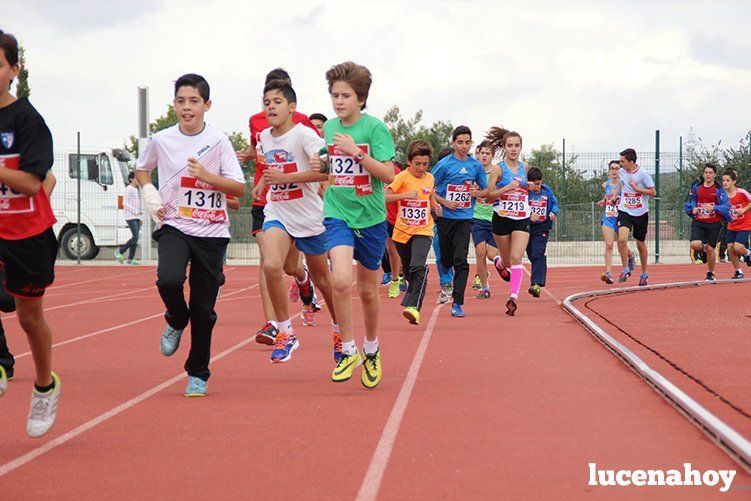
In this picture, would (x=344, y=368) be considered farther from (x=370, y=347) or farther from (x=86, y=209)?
(x=86, y=209)

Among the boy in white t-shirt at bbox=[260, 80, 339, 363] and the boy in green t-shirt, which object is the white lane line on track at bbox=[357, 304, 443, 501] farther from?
the boy in white t-shirt at bbox=[260, 80, 339, 363]

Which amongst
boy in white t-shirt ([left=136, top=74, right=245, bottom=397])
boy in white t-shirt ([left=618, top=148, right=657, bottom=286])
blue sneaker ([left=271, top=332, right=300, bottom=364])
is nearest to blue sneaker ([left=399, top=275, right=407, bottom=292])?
boy in white t-shirt ([left=618, top=148, right=657, bottom=286])

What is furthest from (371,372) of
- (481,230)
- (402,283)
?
(402,283)

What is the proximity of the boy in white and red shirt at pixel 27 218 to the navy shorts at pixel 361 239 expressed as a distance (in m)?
2.26

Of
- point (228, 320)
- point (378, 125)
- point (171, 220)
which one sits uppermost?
point (378, 125)

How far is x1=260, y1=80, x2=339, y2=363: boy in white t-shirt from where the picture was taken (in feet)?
27.2

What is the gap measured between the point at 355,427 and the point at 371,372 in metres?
1.41

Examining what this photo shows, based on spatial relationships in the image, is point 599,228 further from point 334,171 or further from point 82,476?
point 82,476

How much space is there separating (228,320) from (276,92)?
5.52m

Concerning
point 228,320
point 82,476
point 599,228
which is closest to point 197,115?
point 82,476

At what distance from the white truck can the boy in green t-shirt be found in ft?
74.2

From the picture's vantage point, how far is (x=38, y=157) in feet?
18.8

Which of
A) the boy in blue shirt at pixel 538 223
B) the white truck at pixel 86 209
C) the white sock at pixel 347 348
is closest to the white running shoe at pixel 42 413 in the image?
the white sock at pixel 347 348

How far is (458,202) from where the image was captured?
43.0ft
